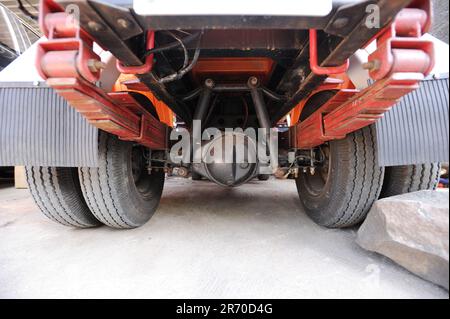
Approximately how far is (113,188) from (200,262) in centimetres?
60

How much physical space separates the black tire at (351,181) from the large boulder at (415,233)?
186 mm

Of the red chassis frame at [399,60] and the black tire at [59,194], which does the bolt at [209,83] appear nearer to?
the red chassis frame at [399,60]

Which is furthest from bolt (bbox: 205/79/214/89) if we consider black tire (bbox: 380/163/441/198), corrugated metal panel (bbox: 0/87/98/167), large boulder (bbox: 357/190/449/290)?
black tire (bbox: 380/163/441/198)

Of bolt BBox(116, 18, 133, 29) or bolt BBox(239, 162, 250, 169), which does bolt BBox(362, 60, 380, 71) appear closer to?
bolt BBox(116, 18, 133, 29)

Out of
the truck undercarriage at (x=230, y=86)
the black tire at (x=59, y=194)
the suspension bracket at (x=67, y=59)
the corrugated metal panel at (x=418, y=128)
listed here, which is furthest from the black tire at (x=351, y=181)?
the black tire at (x=59, y=194)

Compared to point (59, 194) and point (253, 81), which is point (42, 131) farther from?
point (253, 81)

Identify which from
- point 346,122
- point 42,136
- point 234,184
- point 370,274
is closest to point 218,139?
point 234,184

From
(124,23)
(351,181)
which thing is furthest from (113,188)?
(351,181)

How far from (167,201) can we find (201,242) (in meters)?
0.92

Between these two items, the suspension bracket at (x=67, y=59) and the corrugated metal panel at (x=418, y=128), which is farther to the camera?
the corrugated metal panel at (x=418, y=128)

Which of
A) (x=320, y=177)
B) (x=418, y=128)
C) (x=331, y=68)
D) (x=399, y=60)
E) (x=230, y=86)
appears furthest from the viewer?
(x=320, y=177)

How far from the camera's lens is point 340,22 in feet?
1.94

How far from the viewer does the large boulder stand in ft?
2.31

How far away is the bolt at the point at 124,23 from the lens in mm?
578
